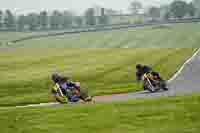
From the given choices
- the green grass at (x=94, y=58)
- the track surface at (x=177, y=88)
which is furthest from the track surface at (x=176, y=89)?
the green grass at (x=94, y=58)

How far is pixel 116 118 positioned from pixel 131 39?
13317 centimetres

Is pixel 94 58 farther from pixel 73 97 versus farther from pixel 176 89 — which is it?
pixel 73 97

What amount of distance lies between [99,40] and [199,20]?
41.3 metres

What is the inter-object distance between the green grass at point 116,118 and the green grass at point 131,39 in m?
111

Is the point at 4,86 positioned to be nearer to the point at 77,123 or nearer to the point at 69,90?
the point at 69,90

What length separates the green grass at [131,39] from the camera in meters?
134

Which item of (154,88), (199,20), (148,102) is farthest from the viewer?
(199,20)

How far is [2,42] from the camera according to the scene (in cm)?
15475

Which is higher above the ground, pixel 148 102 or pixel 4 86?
pixel 148 102

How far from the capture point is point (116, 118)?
15625 mm

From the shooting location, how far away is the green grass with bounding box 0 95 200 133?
1401 cm

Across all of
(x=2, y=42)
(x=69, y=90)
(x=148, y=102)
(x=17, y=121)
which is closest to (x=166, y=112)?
(x=148, y=102)

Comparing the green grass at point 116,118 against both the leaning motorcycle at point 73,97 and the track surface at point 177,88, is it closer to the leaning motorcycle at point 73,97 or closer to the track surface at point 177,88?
the leaning motorcycle at point 73,97

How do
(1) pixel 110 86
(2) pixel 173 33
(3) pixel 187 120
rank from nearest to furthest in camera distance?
1. (3) pixel 187 120
2. (1) pixel 110 86
3. (2) pixel 173 33
